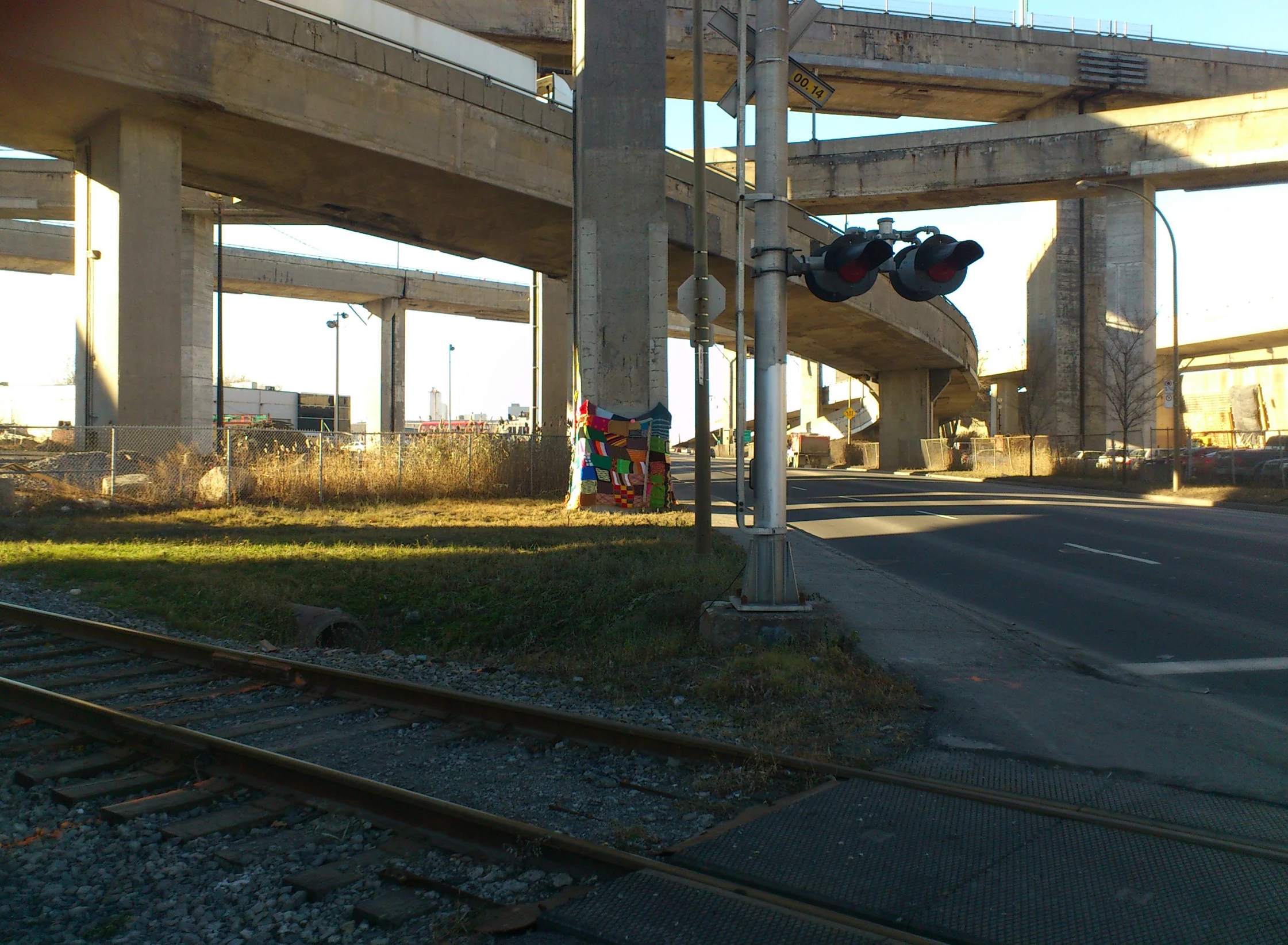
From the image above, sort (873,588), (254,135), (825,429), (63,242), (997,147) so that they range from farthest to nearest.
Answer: (825,429), (63,242), (997,147), (254,135), (873,588)

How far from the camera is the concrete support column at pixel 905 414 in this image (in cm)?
5462

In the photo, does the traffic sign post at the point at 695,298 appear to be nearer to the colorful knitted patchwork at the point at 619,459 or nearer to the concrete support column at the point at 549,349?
the colorful knitted patchwork at the point at 619,459

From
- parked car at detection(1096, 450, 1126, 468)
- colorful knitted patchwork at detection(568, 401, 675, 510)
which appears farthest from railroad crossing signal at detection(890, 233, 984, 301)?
parked car at detection(1096, 450, 1126, 468)


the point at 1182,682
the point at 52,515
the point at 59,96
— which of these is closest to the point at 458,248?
the point at 59,96

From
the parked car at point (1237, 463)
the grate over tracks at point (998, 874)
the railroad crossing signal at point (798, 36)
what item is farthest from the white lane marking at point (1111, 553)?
the parked car at point (1237, 463)

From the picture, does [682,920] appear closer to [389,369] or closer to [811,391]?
[389,369]

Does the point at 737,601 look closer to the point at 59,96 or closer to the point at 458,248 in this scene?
the point at 59,96

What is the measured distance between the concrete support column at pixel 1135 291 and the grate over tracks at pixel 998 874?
40601 mm

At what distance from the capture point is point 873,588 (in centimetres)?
1199

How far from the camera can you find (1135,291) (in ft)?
141

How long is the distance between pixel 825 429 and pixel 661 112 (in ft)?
224

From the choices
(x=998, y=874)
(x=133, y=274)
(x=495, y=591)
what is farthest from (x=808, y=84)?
(x=133, y=274)

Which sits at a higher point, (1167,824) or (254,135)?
(254,135)

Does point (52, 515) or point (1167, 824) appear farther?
point (52, 515)
